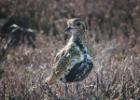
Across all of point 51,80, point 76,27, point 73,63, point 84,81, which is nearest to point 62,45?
point 84,81

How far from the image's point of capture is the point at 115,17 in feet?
40.8

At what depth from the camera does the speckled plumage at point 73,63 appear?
646 centimetres

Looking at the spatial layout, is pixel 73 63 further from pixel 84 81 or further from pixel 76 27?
pixel 84 81

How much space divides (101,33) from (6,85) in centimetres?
463

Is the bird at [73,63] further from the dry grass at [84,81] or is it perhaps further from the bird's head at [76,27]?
the dry grass at [84,81]

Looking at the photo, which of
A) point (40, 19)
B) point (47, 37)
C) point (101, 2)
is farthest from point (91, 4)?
point (47, 37)

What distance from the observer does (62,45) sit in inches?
378

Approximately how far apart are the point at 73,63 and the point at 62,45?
3143 mm

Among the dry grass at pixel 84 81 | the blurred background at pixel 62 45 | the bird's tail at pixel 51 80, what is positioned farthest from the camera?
the blurred background at pixel 62 45

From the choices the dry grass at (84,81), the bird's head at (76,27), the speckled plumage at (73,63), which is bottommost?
the dry grass at (84,81)

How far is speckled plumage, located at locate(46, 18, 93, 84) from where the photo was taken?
254 inches

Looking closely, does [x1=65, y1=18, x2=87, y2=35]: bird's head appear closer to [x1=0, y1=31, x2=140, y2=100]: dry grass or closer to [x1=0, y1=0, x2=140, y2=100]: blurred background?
[x1=0, y1=0, x2=140, y2=100]: blurred background

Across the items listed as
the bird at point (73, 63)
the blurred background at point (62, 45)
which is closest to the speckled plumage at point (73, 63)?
the bird at point (73, 63)

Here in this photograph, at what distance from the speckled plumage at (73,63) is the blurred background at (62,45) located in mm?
192
